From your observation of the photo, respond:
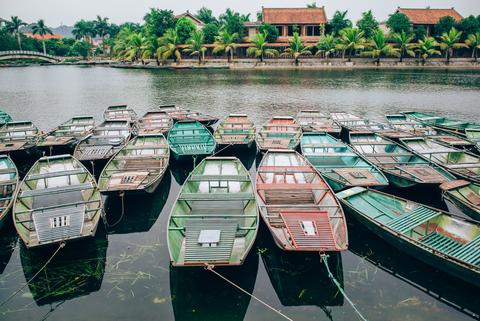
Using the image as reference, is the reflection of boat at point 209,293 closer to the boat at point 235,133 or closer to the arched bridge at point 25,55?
the boat at point 235,133

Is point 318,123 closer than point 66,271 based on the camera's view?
No

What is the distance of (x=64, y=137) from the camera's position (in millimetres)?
21672

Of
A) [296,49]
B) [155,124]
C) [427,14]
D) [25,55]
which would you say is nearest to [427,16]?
[427,14]

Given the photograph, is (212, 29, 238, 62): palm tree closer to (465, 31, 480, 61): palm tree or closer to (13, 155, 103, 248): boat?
(465, 31, 480, 61): palm tree

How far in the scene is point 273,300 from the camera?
32.3ft

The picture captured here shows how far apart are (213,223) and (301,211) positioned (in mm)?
3124

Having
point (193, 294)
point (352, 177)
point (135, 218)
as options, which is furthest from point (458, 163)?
point (135, 218)

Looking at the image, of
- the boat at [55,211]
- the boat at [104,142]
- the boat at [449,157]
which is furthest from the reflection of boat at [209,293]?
the boat at [449,157]

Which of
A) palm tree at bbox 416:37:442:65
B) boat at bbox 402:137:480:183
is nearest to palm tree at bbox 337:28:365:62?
palm tree at bbox 416:37:442:65

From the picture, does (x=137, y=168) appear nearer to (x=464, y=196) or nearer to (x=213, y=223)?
(x=213, y=223)

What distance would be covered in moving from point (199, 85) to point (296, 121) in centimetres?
3116

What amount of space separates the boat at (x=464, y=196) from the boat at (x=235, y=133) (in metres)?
10.8

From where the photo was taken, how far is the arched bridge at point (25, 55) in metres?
90.4

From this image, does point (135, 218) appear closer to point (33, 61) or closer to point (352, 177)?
point (352, 177)
